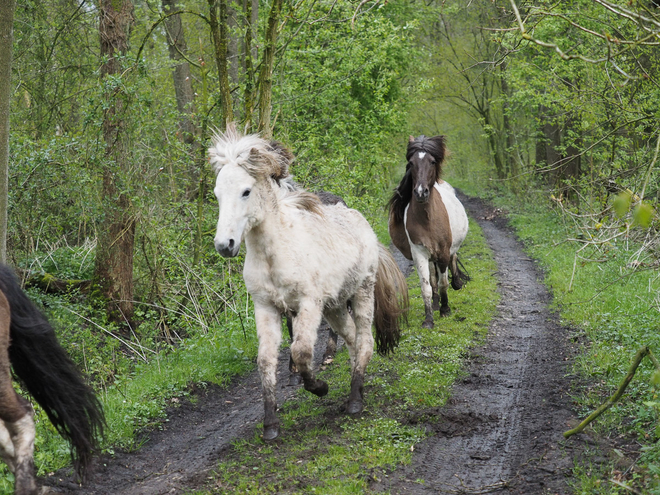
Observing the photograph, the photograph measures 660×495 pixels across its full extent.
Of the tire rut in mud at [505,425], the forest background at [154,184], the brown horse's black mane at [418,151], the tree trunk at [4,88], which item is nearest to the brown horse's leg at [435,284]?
the brown horse's black mane at [418,151]

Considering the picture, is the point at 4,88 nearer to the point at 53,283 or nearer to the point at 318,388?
the point at 318,388

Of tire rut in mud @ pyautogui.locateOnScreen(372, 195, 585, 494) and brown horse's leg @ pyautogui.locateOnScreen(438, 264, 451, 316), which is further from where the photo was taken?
brown horse's leg @ pyautogui.locateOnScreen(438, 264, 451, 316)

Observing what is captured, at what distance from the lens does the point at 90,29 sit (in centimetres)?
1169

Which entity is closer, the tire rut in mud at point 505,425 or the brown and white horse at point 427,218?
the tire rut in mud at point 505,425

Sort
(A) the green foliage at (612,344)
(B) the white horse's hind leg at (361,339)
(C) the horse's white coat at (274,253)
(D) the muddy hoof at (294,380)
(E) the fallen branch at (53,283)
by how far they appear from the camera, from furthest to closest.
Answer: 1. (E) the fallen branch at (53,283)
2. (D) the muddy hoof at (294,380)
3. (B) the white horse's hind leg at (361,339)
4. (C) the horse's white coat at (274,253)
5. (A) the green foliage at (612,344)

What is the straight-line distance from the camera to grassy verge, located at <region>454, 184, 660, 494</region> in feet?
13.1

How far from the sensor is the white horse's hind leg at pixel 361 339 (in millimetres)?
5824

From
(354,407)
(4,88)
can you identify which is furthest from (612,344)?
(4,88)

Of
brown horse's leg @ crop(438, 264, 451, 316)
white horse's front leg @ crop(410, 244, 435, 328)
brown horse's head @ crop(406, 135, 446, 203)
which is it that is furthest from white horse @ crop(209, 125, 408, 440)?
brown horse's leg @ crop(438, 264, 451, 316)

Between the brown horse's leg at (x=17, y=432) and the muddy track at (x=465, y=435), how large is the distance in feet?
2.24

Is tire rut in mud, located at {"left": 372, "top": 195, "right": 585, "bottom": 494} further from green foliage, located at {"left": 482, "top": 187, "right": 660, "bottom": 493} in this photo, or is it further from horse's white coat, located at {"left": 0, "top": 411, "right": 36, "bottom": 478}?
horse's white coat, located at {"left": 0, "top": 411, "right": 36, "bottom": 478}

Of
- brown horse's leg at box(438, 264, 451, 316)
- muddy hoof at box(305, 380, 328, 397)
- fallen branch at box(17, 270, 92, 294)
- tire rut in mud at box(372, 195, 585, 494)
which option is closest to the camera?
tire rut in mud at box(372, 195, 585, 494)

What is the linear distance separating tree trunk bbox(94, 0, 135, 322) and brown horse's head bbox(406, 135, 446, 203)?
4.23 m

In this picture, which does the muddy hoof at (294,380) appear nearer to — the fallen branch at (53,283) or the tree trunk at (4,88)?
the tree trunk at (4,88)
